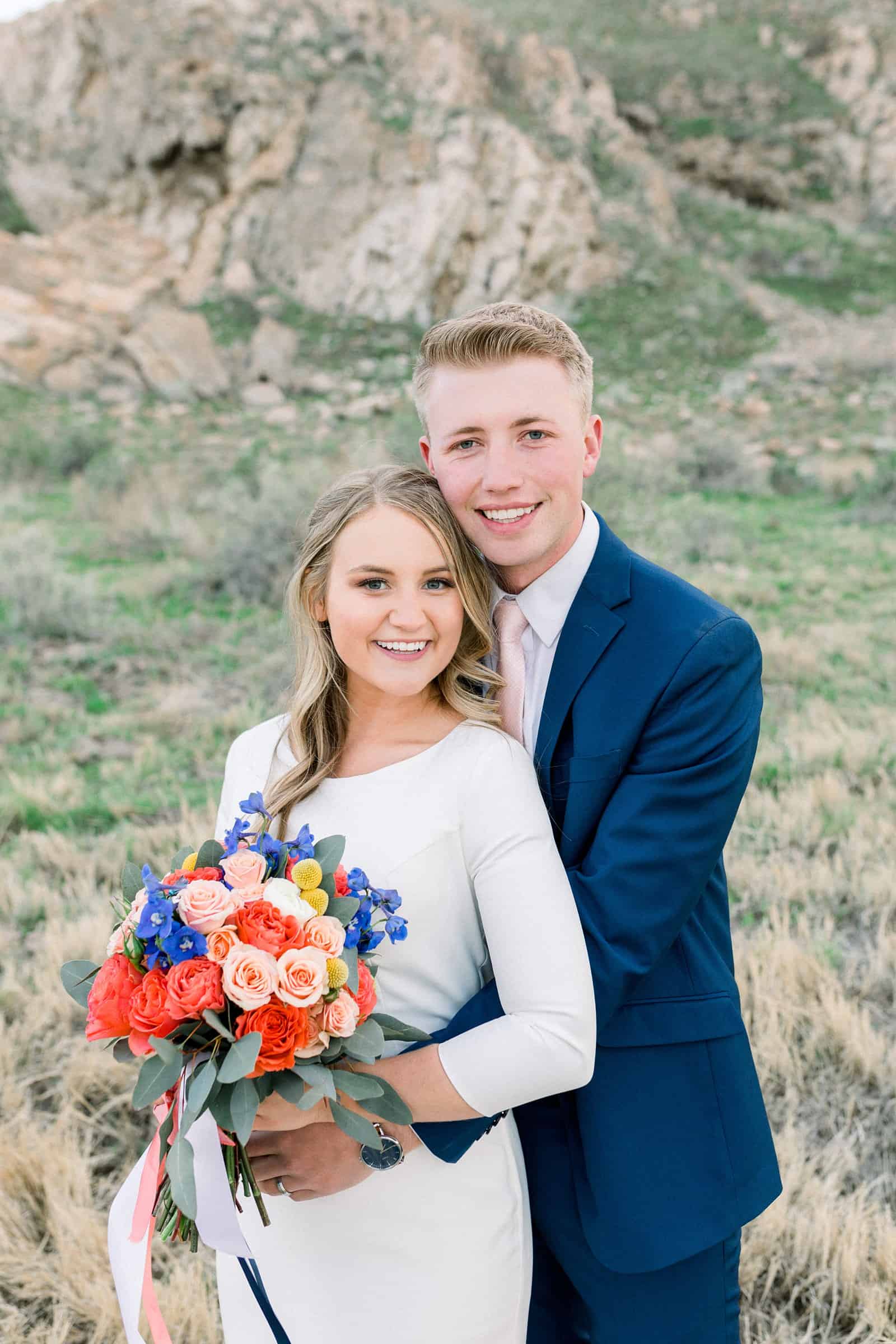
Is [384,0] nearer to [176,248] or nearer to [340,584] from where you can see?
[176,248]

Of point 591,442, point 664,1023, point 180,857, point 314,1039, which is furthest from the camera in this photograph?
point 591,442

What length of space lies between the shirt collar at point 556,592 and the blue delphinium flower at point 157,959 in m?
1.04

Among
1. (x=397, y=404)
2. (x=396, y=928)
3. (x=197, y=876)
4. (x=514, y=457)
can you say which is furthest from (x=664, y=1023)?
(x=397, y=404)

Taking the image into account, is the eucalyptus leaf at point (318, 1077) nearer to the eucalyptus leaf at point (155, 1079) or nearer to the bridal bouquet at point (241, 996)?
the bridal bouquet at point (241, 996)

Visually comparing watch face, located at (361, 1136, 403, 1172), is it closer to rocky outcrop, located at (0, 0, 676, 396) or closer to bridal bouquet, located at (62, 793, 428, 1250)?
bridal bouquet, located at (62, 793, 428, 1250)

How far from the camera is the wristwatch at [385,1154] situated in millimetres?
1705

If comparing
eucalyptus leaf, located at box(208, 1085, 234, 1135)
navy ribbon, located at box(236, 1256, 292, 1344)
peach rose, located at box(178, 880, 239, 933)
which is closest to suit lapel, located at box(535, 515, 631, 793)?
peach rose, located at box(178, 880, 239, 933)

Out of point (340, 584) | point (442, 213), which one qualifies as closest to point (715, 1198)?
point (340, 584)

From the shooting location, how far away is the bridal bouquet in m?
1.46

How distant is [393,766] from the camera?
1.96 m

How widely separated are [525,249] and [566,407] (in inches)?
937

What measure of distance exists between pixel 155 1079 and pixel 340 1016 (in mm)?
286

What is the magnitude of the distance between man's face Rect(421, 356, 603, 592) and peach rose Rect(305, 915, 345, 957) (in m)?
0.93

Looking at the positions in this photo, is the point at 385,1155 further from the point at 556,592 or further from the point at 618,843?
the point at 556,592
